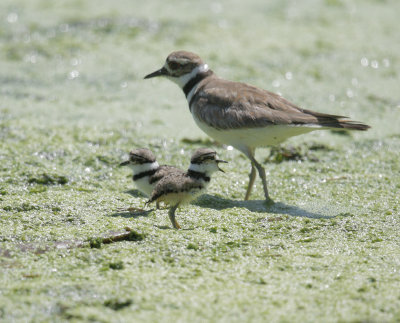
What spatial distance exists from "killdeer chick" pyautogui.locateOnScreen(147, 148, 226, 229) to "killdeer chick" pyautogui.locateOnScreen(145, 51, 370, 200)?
0.51 metres

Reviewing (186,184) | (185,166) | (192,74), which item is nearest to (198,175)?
(186,184)

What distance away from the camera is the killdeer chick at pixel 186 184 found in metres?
3.69

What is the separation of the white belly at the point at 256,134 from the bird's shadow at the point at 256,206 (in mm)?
460

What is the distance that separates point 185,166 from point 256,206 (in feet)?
3.05

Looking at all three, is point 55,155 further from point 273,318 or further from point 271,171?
point 273,318

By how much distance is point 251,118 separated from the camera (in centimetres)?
442

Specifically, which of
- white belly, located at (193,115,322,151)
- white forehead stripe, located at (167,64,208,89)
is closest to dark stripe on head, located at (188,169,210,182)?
white belly, located at (193,115,322,151)

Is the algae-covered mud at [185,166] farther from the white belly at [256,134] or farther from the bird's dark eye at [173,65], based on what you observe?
the bird's dark eye at [173,65]

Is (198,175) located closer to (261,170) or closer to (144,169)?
(144,169)

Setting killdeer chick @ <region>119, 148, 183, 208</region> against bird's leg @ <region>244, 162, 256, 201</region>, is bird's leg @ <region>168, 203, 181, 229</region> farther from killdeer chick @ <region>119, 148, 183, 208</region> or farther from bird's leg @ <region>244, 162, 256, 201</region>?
bird's leg @ <region>244, 162, 256, 201</region>

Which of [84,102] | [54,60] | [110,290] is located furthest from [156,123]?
[110,290]

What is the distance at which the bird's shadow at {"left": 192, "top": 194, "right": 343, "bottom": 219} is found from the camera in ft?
13.3

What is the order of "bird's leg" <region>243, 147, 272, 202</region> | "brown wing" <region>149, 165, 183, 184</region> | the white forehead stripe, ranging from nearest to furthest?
"brown wing" <region>149, 165, 183, 184</region>
"bird's leg" <region>243, 147, 272, 202</region>
the white forehead stripe

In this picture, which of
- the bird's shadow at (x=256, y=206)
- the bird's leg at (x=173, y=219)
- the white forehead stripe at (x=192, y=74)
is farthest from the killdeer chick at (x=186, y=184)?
the white forehead stripe at (x=192, y=74)
